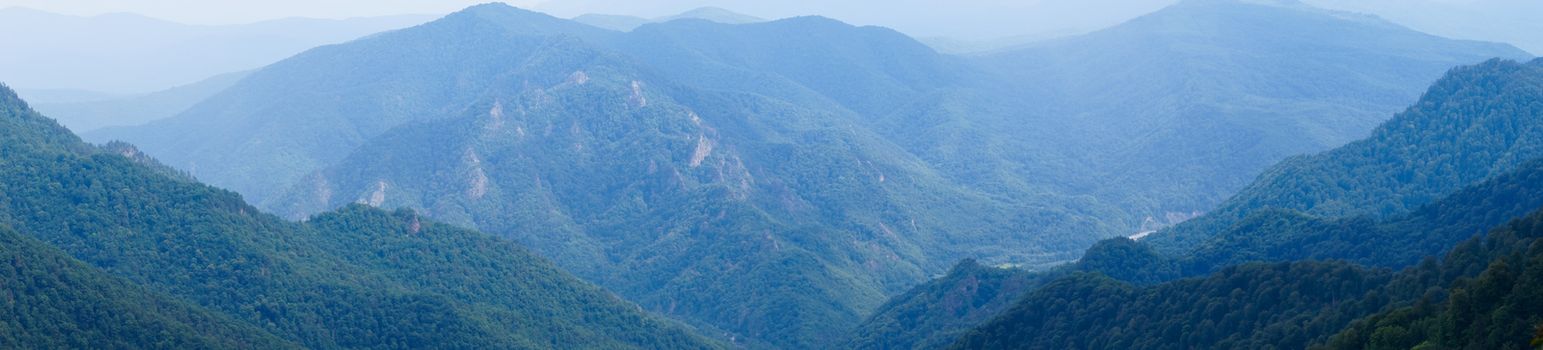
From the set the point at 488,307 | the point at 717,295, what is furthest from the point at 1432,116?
the point at 488,307

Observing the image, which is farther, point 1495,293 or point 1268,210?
point 1268,210

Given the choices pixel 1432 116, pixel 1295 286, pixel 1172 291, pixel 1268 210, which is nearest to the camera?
pixel 1295 286

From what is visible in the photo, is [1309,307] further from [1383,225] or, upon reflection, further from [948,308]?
[948,308]

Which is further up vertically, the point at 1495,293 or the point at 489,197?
the point at 1495,293

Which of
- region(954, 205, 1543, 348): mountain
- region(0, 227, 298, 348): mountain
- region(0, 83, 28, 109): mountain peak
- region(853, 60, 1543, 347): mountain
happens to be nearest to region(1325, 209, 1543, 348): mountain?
region(954, 205, 1543, 348): mountain

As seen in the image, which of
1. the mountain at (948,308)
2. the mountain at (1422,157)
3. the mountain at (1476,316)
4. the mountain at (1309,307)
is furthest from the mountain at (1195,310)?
the mountain at (1422,157)

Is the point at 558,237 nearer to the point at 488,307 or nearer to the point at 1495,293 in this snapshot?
the point at 488,307

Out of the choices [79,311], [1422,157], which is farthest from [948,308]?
[79,311]
